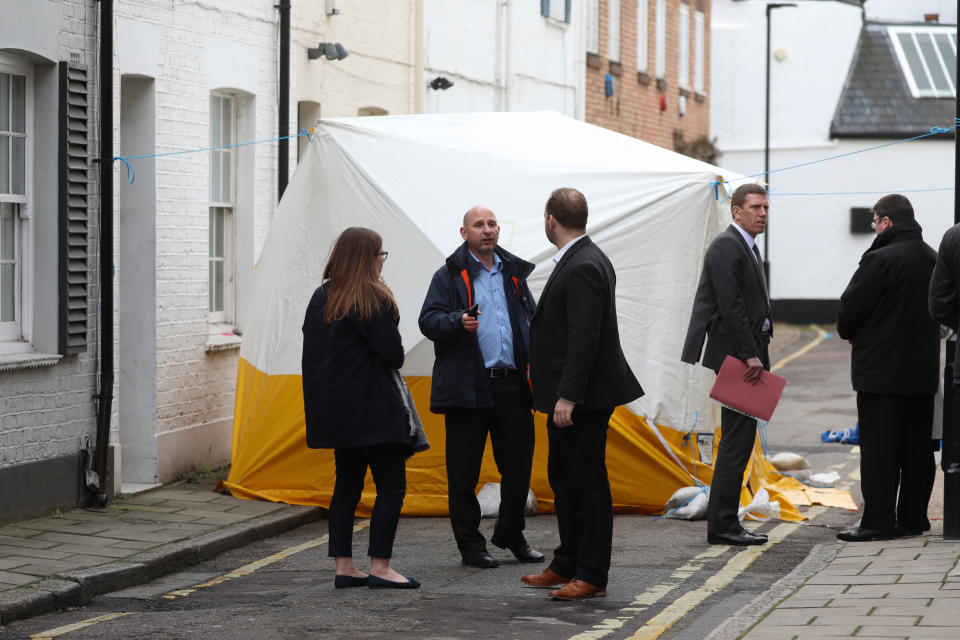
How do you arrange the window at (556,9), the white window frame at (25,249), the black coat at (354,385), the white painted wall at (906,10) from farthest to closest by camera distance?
the white painted wall at (906,10)
the window at (556,9)
the white window frame at (25,249)
the black coat at (354,385)

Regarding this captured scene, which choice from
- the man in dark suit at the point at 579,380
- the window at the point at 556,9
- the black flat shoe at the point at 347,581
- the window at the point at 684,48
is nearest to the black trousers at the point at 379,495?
the black flat shoe at the point at 347,581

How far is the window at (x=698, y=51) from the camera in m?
28.4

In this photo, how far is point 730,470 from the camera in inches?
341

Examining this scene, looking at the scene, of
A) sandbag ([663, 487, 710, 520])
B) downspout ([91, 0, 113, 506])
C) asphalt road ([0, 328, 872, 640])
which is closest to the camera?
asphalt road ([0, 328, 872, 640])

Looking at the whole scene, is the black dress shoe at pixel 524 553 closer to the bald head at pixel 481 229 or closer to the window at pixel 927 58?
the bald head at pixel 481 229

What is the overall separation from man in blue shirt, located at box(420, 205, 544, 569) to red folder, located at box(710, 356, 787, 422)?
1.27 m

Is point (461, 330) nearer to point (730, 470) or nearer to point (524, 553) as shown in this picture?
point (524, 553)

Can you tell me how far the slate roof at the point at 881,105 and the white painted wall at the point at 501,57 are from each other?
52.1 ft

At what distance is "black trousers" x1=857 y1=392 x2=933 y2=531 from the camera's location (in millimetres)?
8578

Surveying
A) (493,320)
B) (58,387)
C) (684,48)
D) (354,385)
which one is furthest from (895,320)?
(684,48)

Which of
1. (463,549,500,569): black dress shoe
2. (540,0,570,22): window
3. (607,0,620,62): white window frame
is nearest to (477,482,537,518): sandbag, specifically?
(463,549,500,569): black dress shoe

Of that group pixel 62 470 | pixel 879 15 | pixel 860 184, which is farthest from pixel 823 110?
pixel 62 470

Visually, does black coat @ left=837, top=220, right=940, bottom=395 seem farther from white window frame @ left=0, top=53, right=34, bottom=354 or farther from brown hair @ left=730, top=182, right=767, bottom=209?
white window frame @ left=0, top=53, right=34, bottom=354

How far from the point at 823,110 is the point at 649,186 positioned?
27124 millimetres
